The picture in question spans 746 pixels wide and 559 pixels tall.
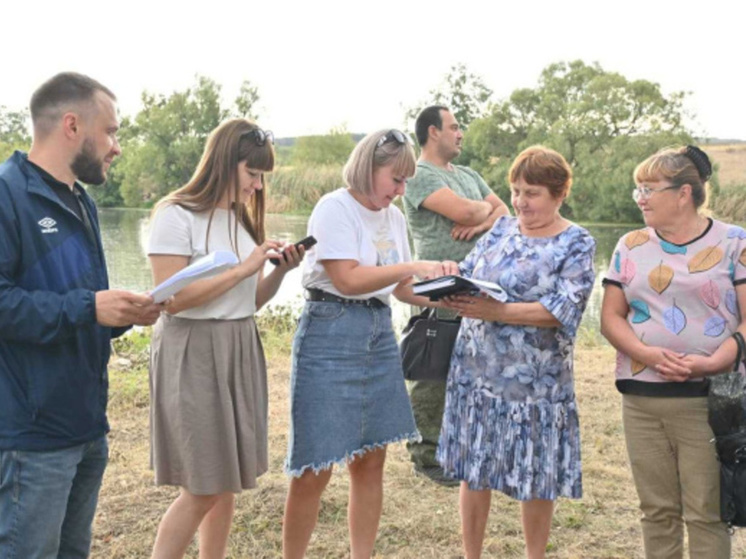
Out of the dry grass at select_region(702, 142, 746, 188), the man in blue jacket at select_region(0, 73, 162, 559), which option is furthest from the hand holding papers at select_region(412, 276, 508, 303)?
the dry grass at select_region(702, 142, 746, 188)

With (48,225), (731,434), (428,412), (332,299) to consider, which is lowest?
(428,412)

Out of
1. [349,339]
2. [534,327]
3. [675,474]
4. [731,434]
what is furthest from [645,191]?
[349,339]

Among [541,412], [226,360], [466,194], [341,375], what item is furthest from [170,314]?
[466,194]

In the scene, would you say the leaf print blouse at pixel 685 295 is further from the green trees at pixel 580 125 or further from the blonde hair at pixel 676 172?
the green trees at pixel 580 125

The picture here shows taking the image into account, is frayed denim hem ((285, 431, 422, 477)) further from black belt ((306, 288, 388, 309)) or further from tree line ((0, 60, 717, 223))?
tree line ((0, 60, 717, 223))

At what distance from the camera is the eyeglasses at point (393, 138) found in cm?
295

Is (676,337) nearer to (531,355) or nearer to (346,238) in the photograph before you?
(531,355)

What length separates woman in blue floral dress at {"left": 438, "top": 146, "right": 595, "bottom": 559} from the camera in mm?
3012

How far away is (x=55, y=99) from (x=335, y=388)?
136 cm

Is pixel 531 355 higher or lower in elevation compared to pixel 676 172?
lower

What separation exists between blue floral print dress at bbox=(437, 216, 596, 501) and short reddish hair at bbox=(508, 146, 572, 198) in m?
0.17

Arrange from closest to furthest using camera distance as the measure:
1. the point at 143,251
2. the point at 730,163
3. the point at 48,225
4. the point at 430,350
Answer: the point at 48,225 < the point at 430,350 < the point at 143,251 < the point at 730,163

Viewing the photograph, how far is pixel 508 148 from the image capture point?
28.5m

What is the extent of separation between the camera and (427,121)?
4.16 m
